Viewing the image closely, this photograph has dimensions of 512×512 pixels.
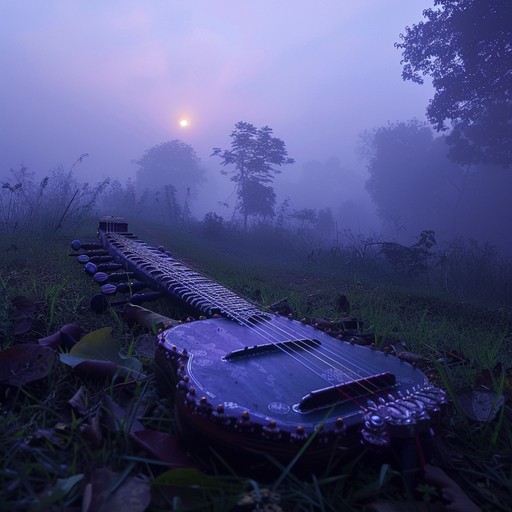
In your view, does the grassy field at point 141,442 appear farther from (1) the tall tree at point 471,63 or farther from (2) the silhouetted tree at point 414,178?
(2) the silhouetted tree at point 414,178

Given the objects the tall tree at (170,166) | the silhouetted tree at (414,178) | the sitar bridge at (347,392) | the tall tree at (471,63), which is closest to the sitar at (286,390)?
the sitar bridge at (347,392)

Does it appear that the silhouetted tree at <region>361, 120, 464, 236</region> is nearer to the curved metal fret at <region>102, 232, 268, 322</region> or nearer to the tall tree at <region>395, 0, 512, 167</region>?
the tall tree at <region>395, 0, 512, 167</region>

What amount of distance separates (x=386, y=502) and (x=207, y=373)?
45 cm

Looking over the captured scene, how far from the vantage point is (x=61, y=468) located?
0.77 meters

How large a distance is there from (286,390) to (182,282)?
3.53 feet

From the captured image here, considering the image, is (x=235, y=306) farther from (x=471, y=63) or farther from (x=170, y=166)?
(x=170, y=166)

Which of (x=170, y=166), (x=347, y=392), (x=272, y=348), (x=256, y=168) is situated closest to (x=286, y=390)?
(x=347, y=392)

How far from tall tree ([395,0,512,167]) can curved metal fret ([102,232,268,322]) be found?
9744 mm

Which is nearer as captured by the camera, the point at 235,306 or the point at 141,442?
the point at 141,442

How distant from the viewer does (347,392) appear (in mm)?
931

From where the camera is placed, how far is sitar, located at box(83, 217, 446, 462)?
775mm

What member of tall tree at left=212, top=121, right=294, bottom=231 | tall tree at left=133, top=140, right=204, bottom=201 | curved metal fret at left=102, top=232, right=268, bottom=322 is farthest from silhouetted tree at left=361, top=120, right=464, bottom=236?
curved metal fret at left=102, top=232, right=268, bottom=322

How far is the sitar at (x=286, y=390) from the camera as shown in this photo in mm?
775

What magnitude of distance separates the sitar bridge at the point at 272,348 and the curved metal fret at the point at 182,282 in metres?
0.25
